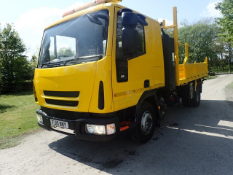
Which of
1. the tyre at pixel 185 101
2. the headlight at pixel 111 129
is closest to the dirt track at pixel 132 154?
the headlight at pixel 111 129

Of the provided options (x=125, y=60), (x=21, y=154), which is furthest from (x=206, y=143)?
(x=21, y=154)

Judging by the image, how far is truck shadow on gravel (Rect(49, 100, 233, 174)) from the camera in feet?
9.48

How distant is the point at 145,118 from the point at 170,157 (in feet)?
2.80

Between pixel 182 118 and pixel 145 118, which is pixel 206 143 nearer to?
pixel 145 118

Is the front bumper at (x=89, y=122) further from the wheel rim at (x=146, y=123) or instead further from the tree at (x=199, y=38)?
the tree at (x=199, y=38)

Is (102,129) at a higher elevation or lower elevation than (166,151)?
higher

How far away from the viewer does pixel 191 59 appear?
107ft

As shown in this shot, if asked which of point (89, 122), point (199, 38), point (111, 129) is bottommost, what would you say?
point (111, 129)

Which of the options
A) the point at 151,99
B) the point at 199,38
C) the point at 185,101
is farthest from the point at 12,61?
the point at 199,38

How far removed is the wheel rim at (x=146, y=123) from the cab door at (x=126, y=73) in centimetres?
51

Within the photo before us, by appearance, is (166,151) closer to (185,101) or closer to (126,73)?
(126,73)

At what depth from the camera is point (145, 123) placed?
12.1ft

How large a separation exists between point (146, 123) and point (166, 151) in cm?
65

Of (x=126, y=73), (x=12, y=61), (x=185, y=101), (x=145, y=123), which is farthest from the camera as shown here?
(x=12, y=61)
